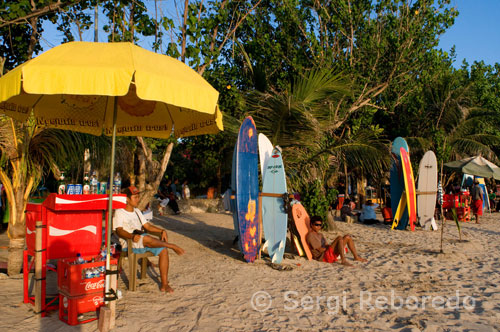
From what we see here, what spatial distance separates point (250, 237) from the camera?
6.63 meters

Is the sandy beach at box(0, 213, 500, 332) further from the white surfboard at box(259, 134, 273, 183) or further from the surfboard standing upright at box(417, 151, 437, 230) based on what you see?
the surfboard standing upright at box(417, 151, 437, 230)

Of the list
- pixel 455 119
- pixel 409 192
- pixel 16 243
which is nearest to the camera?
pixel 16 243

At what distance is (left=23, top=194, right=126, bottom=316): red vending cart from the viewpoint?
13.8 feet

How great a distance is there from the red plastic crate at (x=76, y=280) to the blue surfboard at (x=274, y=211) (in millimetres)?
3240

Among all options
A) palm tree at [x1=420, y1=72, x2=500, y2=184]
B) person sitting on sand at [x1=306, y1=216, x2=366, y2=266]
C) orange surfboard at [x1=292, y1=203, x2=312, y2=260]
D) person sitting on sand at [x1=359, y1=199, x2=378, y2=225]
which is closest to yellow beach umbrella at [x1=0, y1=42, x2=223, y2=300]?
orange surfboard at [x1=292, y1=203, x2=312, y2=260]

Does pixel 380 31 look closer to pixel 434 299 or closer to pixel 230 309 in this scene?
pixel 434 299

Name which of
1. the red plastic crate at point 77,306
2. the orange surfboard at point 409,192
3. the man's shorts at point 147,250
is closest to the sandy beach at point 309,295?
the red plastic crate at point 77,306

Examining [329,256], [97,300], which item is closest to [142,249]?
[97,300]

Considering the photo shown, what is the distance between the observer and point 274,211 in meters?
6.83

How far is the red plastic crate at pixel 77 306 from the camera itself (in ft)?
12.3

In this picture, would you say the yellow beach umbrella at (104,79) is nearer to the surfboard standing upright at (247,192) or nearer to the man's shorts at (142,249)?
the man's shorts at (142,249)

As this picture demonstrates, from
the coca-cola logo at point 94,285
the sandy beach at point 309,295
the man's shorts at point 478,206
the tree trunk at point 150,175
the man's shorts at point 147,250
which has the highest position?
the tree trunk at point 150,175

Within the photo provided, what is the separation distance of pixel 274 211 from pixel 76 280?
3654 millimetres

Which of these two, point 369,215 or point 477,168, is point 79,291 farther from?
point 477,168
